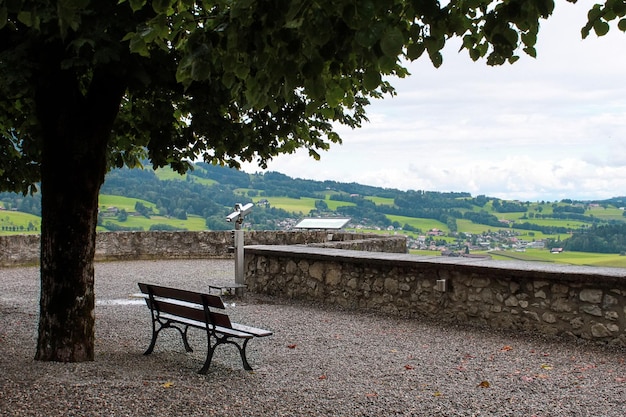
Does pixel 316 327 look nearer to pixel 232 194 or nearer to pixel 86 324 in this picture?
pixel 86 324

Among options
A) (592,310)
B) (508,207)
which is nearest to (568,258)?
(592,310)

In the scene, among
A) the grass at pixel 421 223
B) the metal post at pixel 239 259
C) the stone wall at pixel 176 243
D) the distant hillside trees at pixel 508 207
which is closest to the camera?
the metal post at pixel 239 259

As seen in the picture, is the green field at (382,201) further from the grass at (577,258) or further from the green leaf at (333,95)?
the green leaf at (333,95)

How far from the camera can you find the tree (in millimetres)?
3234

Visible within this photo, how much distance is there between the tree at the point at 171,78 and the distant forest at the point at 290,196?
558 inches

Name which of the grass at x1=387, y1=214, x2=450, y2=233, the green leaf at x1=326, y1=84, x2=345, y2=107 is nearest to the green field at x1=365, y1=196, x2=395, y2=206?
the grass at x1=387, y1=214, x2=450, y2=233

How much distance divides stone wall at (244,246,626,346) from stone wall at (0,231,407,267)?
5922 millimetres

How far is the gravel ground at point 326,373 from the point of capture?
4.80 m

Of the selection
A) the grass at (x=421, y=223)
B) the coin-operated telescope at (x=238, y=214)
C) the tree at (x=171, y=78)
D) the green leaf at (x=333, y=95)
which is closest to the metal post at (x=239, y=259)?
the coin-operated telescope at (x=238, y=214)

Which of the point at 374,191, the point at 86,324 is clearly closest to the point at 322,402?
the point at 86,324

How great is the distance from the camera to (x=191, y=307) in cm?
632

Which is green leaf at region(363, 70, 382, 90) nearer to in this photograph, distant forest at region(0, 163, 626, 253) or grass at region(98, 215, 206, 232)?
distant forest at region(0, 163, 626, 253)

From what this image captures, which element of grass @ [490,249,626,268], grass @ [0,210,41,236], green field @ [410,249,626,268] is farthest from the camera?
grass @ [0,210,41,236]

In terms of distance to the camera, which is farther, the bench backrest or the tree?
the bench backrest
